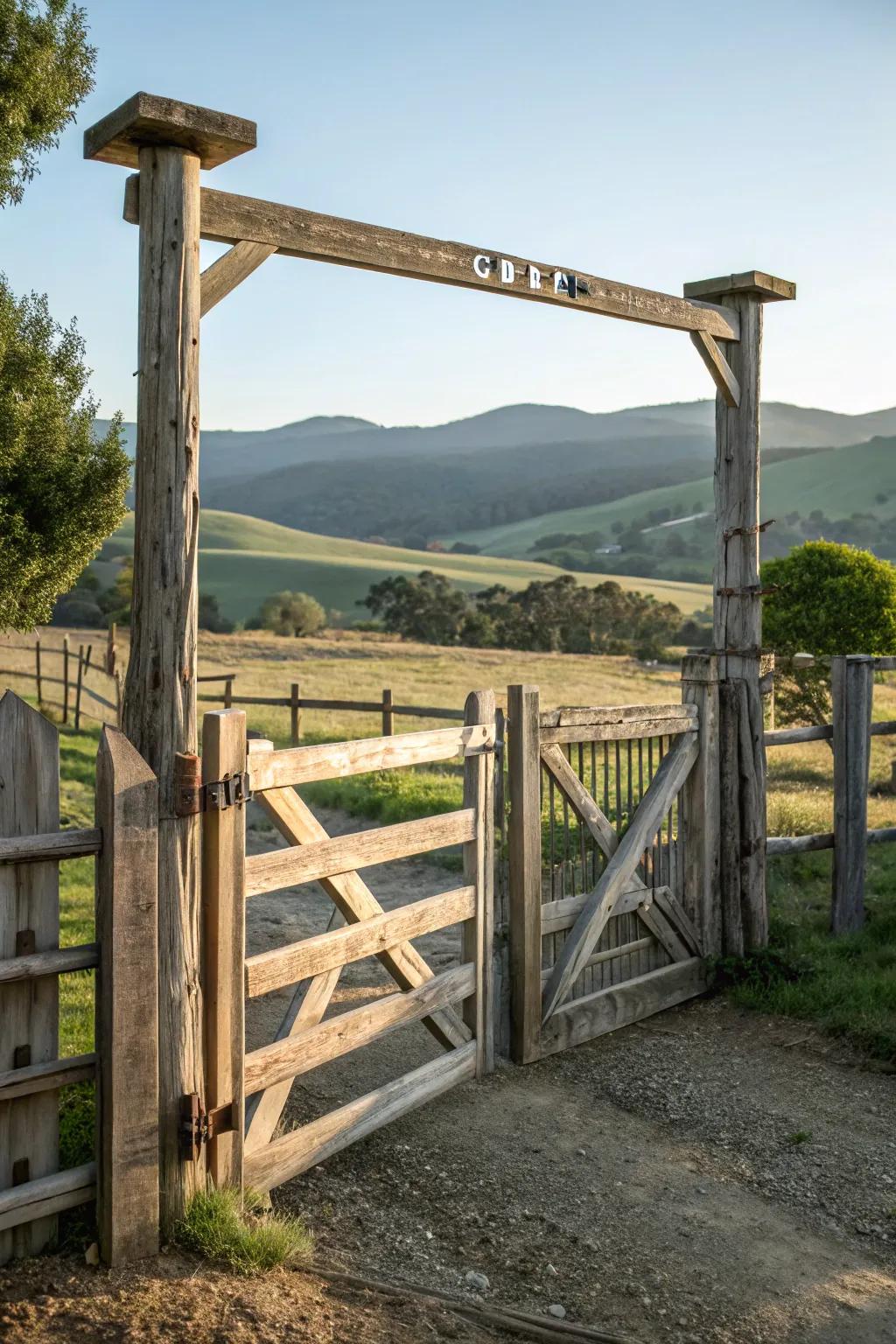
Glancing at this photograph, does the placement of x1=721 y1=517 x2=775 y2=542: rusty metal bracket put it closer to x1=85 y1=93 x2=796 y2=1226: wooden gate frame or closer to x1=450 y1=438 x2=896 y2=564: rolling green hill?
x1=85 y1=93 x2=796 y2=1226: wooden gate frame

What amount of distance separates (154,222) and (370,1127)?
3.63m

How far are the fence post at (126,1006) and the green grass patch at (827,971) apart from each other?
13.1ft

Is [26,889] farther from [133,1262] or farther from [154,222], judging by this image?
[154,222]

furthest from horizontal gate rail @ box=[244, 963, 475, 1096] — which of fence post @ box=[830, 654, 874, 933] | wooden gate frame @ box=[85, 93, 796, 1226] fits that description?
fence post @ box=[830, 654, 874, 933]

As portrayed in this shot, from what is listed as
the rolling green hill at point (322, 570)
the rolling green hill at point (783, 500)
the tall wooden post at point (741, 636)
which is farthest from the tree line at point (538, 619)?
the rolling green hill at point (783, 500)

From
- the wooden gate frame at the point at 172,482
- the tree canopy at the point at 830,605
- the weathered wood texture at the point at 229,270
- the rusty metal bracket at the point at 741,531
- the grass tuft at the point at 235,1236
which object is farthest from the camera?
the tree canopy at the point at 830,605

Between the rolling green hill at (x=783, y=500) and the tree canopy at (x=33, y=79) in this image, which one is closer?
the tree canopy at (x=33, y=79)

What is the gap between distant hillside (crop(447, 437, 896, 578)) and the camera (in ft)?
379

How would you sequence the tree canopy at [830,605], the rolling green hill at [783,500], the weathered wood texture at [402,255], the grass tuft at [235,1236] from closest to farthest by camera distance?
the grass tuft at [235,1236]
the weathered wood texture at [402,255]
the tree canopy at [830,605]
the rolling green hill at [783,500]

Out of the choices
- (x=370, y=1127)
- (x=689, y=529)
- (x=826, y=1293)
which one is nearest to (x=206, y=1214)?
(x=370, y=1127)

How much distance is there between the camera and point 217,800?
3.99 m

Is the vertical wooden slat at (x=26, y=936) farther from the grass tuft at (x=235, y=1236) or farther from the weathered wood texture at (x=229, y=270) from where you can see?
the weathered wood texture at (x=229, y=270)

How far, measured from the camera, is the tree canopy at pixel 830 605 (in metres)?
15.1

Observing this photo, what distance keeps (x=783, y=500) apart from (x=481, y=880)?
13301 cm
